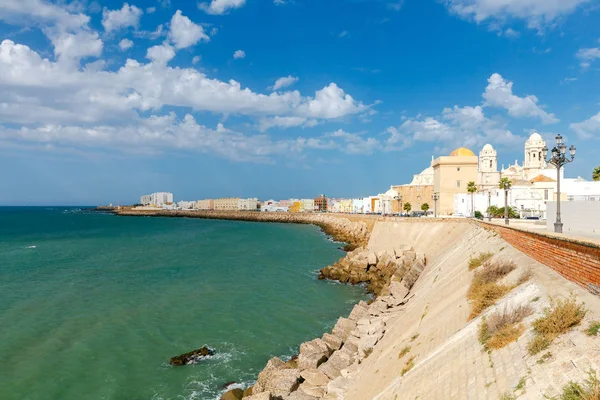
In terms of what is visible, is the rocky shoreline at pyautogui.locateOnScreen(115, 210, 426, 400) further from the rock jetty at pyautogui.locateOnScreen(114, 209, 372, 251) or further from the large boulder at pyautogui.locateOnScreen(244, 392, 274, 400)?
the rock jetty at pyautogui.locateOnScreen(114, 209, 372, 251)

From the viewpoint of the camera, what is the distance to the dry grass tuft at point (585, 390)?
518 cm

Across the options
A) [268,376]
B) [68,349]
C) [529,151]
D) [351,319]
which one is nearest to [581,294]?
[268,376]

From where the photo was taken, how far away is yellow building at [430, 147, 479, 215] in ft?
200

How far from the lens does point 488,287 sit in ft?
38.7

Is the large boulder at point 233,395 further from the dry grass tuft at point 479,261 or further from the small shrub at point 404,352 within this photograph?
the dry grass tuft at point 479,261

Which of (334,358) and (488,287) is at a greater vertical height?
(488,287)

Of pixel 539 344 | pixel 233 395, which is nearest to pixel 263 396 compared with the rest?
pixel 233 395

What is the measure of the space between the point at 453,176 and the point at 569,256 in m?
54.6

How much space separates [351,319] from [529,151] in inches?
3784

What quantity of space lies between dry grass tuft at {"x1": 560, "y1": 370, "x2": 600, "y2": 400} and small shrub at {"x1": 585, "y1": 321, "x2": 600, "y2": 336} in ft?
3.90

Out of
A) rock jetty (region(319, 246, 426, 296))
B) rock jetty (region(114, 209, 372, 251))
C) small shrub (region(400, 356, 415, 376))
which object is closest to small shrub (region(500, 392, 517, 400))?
small shrub (region(400, 356, 415, 376))

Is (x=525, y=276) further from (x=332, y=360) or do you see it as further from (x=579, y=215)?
(x=579, y=215)

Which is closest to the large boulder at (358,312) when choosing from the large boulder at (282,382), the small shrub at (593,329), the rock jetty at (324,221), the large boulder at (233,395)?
the large boulder at (282,382)

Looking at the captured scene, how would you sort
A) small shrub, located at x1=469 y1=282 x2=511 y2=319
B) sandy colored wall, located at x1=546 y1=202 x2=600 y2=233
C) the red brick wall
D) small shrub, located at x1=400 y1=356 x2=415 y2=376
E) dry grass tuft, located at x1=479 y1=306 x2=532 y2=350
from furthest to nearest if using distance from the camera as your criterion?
sandy colored wall, located at x1=546 y1=202 x2=600 y2=233, small shrub, located at x1=469 y1=282 x2=511 y2=319, small shrub, located at x1=400 y1=356 x2=415 y2=376, the red brick wall, dry grass tuft, located at x1=479 y1=306 x2=532 y2=350
